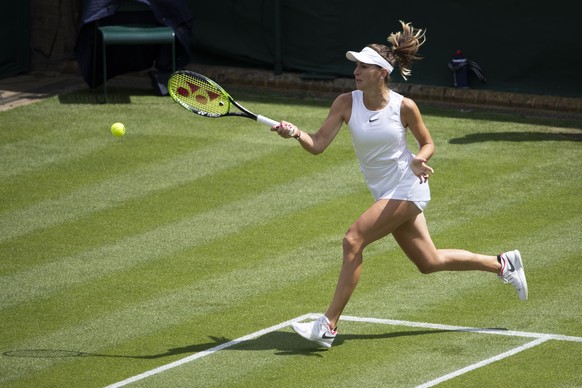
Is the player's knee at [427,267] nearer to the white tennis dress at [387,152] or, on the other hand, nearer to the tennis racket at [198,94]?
the white tennis dress at [387,152]

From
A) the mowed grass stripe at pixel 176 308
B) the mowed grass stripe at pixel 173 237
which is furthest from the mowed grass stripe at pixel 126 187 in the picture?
the mowed grass stripe at pixel 176 308

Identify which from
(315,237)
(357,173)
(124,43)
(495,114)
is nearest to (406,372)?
(315,237)

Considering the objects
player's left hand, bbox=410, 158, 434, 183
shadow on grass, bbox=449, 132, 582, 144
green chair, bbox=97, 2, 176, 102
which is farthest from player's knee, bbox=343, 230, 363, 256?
green chair, bbox=97, 2, 176, 102

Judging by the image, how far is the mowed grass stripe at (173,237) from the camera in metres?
10.2

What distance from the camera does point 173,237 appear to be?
11.2 meters

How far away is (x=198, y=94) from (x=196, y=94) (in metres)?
0.02

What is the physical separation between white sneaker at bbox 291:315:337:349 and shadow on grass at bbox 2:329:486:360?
113 mm

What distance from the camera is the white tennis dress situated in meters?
8.66

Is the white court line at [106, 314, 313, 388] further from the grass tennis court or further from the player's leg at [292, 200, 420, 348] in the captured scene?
the player's leg at [292, 200, 420, 348]

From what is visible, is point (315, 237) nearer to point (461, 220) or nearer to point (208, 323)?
point (461, 220)

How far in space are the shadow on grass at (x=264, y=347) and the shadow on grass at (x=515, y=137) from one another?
17.8 feet

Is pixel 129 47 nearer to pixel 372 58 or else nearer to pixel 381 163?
pixel 372 58

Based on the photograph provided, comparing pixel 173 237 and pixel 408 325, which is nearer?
pixel 408 325

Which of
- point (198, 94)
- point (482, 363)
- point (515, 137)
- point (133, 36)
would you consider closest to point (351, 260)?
point (482, 363)
